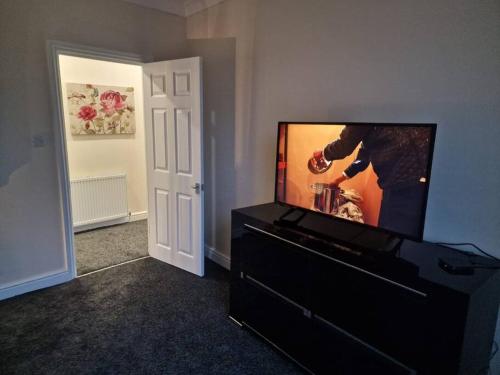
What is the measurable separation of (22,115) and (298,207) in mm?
2284

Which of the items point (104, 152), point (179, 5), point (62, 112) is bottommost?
point (104, 152)

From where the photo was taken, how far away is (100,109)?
4105mm

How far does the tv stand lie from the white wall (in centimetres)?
277

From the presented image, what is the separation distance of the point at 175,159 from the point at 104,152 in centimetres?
174

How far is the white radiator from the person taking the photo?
4016mm

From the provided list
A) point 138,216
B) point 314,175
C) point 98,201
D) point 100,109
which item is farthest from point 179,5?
point 138,216

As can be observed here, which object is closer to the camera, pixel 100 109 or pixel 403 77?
pixel 403 77

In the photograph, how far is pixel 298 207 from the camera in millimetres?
2078

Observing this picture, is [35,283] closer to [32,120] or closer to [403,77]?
[32,120]

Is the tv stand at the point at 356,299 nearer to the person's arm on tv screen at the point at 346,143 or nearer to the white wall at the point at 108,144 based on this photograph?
the person's arm on tv screen at the point at 346,143

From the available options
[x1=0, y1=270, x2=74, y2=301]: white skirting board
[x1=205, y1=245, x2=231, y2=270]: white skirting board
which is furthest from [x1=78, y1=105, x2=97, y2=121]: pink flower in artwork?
[x1=205, y1=245, x2=231, y2=270]: white skirting board

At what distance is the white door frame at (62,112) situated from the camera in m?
2.61

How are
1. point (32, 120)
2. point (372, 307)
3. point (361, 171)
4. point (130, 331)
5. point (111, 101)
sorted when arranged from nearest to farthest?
1. point (372, 307)
2. point (361, 171)
3. point (130, 331)
4. point (32, 120)
5. point (111, 101)

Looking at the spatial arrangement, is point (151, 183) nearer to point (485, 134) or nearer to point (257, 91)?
point (257, 91)
